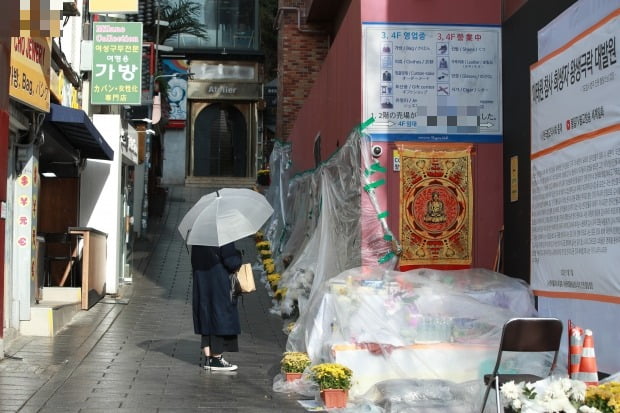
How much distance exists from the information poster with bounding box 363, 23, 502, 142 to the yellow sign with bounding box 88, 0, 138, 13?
534cm

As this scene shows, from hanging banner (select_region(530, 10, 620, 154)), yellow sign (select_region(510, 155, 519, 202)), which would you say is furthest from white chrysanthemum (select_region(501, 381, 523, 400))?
yellow sign (select_region(510, 155, 519, 202))

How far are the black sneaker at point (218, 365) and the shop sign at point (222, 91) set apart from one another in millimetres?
28266

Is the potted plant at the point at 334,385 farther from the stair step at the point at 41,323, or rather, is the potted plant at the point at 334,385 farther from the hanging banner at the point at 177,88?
→ the hanging banner at the point at 177,88

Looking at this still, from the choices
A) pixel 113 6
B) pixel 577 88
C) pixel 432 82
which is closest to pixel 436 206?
pixel 432 82

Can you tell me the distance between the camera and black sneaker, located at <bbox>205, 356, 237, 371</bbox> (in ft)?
31.9

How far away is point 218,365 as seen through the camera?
32.1 ft

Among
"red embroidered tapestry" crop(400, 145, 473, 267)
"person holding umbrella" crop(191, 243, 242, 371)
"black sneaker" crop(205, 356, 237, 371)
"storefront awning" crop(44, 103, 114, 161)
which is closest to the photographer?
"black sneaker" crop(205, 356, 237, 371)

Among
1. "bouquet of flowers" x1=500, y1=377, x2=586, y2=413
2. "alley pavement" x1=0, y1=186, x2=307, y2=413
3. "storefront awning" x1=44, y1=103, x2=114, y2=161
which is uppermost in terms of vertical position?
"storefront awning" x1=44, y1=103, x2=114, y2=161

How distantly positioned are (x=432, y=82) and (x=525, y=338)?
5.47 m

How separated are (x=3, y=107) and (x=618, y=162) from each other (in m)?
6.25

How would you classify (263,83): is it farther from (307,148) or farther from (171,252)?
(307,148)

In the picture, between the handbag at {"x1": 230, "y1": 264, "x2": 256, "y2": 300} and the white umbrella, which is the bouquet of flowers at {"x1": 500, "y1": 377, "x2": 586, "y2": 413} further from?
the handbag at {"x1": 230, "y1": 264, "x2": 256, "y2": 300}

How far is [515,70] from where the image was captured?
1064cm

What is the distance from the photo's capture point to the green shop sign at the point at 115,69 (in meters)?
15.7
